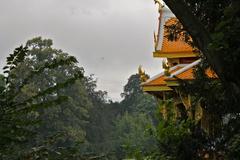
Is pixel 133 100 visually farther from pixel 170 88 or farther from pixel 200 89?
pixel 200 89

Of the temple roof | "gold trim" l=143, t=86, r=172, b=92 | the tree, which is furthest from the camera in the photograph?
the temple roof

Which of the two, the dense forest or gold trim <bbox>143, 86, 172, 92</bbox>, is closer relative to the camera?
the dense forest

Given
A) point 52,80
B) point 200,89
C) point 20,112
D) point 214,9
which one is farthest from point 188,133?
point 52,80

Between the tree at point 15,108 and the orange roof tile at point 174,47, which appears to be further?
the orange roof tile at point 174,47

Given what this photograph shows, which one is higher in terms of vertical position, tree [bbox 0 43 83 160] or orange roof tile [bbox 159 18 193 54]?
orange roof tile [bbox 159 18 193 54]

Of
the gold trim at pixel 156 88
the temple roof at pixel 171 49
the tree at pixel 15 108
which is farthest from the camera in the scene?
the temple roof at pixel 171 49

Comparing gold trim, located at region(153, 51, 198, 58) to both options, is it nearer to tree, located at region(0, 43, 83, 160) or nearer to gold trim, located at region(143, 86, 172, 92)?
gold trim, located at region(143, 86, 172, 92)

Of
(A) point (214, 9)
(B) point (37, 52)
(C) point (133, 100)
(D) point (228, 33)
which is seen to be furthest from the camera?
(C) point (133, 100)

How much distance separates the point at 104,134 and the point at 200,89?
50036 millimetres

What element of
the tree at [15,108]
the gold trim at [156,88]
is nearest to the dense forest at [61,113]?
the tree at [15,108]

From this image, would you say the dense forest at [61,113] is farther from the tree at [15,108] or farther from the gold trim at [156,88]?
the gold trim at [156,88]

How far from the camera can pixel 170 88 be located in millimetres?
9977

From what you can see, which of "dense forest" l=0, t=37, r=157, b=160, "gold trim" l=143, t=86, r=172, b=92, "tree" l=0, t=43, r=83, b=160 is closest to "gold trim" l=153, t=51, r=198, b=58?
"gold trim" l=143, t=86, r=172, b=92

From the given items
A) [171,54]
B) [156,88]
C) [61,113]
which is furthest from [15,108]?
[61,113]
